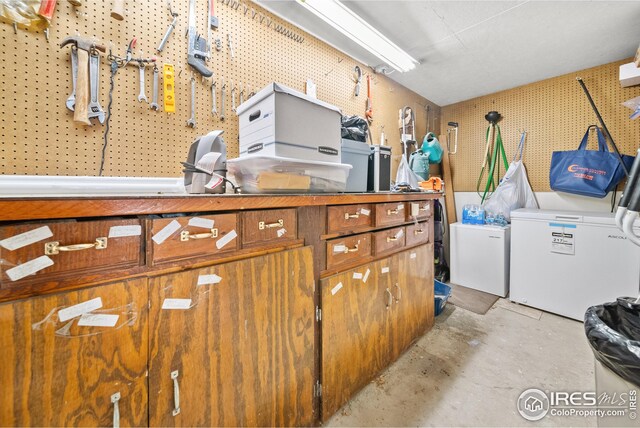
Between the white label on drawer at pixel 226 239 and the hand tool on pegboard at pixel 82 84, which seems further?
the hand tool on pegboard at pixel 82 84

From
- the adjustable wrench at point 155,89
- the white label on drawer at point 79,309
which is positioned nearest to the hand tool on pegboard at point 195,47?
the adjustable wrench at point 155,89

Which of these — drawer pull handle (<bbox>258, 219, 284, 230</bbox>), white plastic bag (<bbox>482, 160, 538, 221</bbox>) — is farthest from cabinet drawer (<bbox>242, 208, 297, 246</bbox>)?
white plastic bag (<bbox>482, 160, 538, 221</bbox>)

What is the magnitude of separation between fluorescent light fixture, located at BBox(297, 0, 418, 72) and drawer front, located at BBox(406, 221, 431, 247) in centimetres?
136

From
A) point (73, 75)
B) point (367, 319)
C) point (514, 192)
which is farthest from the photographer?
point (514, 192)

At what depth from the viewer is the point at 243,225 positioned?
0.82m

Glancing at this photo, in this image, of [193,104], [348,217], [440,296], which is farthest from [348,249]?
[440,296]

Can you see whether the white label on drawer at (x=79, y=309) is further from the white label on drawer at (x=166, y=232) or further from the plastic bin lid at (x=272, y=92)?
the plastic bin lid at (x=272, y=92)

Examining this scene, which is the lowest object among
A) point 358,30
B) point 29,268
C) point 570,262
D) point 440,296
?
point 440,296

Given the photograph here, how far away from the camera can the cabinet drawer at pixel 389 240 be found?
4.44ft

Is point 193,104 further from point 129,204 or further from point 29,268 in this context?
point 29,268

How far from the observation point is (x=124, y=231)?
0.62 metres

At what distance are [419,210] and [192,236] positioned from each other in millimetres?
1463

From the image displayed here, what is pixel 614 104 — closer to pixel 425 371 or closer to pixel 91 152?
pixel 425 371

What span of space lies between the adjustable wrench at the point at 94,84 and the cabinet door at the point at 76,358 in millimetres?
901
